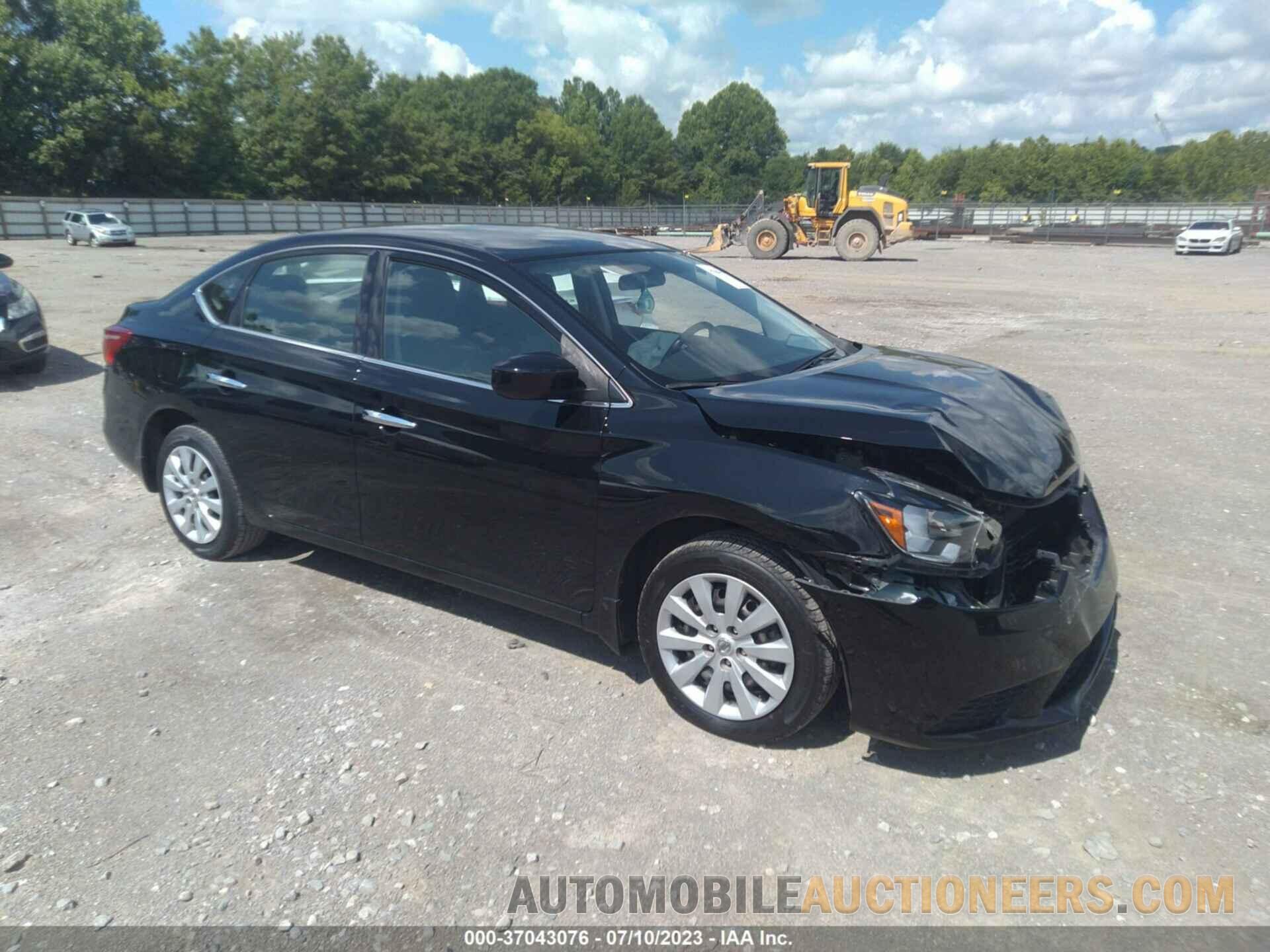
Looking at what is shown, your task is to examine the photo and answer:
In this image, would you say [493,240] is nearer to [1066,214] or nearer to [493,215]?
[493,215]

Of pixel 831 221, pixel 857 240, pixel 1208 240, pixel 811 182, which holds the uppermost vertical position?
pixel 811 182

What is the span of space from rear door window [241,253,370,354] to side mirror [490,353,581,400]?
1.05 m

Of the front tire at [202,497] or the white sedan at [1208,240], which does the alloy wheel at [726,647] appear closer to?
the front tire at [202,497]

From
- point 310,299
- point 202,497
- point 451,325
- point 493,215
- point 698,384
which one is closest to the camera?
point 698,384

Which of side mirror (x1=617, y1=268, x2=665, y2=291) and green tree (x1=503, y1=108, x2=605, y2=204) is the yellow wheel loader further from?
green tree (x1=503, y1=108, x2=605, y2=204)

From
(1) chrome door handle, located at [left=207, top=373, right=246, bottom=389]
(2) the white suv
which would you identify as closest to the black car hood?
(1) chrome door handle, located at [left=207, top=373, right=246, bottom=389]

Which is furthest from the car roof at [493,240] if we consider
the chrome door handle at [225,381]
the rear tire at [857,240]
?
the rear tire at [857,240]

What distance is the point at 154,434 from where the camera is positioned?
16.2 feet

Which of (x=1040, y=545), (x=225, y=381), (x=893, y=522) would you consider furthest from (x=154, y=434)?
(x=1040, y=545)

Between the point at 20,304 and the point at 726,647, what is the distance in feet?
28.7

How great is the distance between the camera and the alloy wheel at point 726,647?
3113 mm

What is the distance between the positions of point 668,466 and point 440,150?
80.7 metres

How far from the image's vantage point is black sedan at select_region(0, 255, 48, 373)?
8570 mm

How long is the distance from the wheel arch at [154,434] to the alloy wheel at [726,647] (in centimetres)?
296
